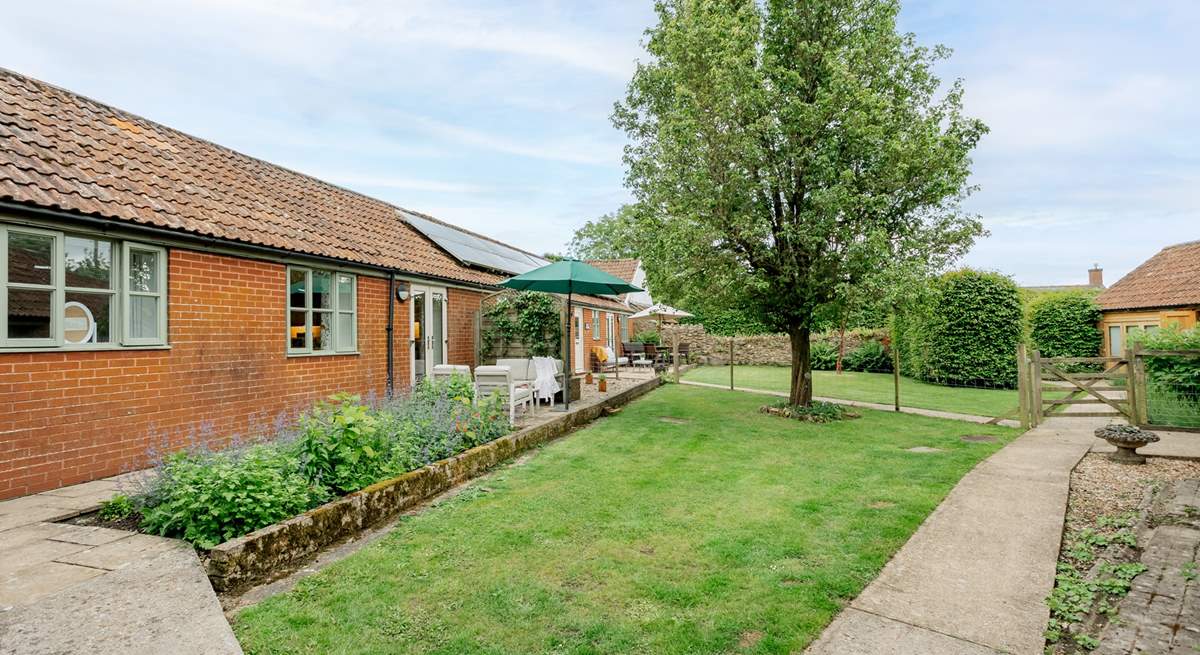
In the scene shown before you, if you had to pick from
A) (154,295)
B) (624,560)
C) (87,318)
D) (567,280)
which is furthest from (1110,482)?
(87,318)

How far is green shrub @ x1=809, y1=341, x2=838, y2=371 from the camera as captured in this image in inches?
992

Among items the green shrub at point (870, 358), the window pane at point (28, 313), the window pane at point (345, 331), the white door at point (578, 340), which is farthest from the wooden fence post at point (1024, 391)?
the window pane at point (28, 313)

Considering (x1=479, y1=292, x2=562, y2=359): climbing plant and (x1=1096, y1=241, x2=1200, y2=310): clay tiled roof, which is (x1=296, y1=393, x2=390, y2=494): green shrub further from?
(x1=1096, y1=241, x2=1200, y2=310): clay tiled roof

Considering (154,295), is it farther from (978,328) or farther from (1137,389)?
(978,328)

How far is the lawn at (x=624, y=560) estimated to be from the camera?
3236mm


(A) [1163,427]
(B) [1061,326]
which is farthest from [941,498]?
(B) [1061,326]

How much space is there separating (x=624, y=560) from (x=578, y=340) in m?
13.2

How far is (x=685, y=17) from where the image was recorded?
1120 cm

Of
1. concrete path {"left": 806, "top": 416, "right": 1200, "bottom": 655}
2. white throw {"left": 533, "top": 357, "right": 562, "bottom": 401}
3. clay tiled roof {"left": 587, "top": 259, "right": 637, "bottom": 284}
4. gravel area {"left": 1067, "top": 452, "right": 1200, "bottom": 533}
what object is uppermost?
clay tiled roof {"left": 587, "top": 259, "right": 637, "bottom": 284}

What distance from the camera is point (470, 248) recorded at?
1617 centimetres

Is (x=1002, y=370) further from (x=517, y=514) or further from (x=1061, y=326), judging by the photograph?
(x=517, y=514)

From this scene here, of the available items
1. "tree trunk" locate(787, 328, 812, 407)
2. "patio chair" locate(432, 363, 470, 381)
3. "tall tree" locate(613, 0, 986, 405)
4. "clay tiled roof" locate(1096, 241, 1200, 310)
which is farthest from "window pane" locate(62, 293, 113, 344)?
"clay tiled roof" locate(1096, 241, 1200, 310)

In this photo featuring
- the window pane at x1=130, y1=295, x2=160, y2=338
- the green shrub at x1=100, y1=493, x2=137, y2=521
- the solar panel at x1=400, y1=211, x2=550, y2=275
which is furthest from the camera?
the solar panel at x1=400, y1=211, x2=550, y2=275

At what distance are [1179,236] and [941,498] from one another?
85.7 ft
